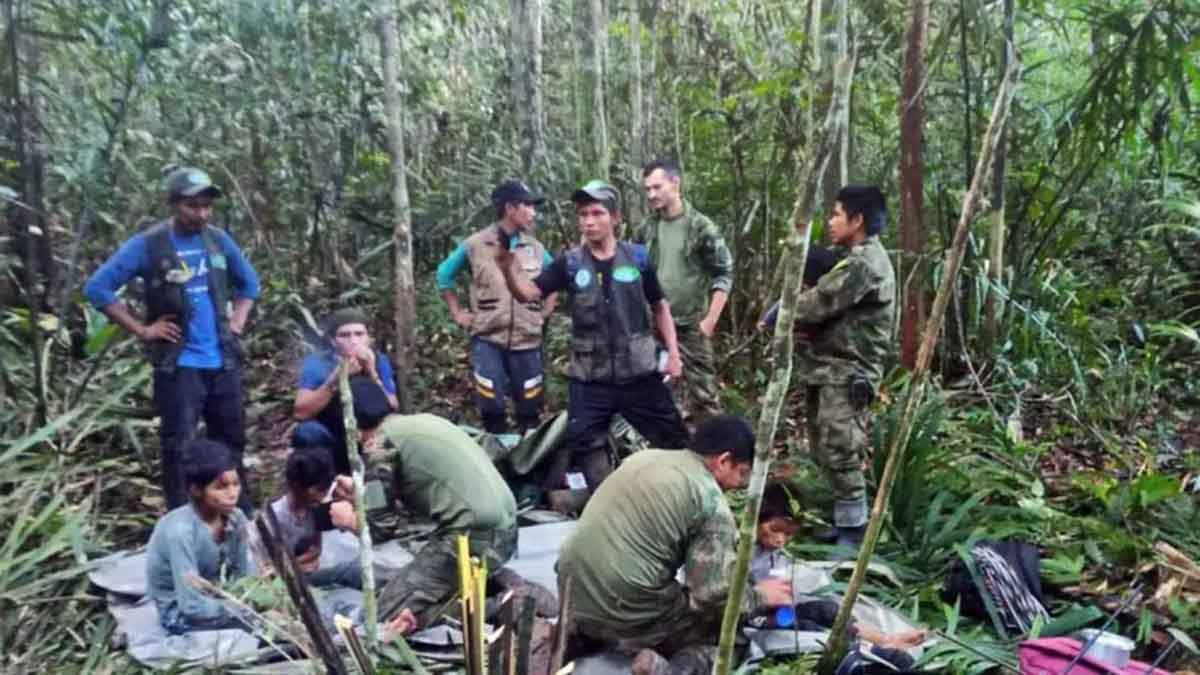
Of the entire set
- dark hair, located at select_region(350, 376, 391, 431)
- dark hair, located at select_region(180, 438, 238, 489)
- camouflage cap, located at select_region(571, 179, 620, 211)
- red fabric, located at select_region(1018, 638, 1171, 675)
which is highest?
camouflage cap, located at select_region(571, 179, 620, 211)

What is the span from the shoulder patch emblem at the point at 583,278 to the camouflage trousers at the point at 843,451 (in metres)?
1.24

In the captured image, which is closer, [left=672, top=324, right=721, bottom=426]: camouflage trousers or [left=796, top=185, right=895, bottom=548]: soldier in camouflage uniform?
[left=796, top=185, right=895, bottom=548]: soldier in camouflage uniform

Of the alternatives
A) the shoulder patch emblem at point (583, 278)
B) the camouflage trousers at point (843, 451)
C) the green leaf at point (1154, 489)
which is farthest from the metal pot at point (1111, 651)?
the shoulder patch emblem at point (583, 278)

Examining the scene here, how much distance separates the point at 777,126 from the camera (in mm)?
7246

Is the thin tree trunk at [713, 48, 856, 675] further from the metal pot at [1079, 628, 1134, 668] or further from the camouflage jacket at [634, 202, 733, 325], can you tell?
the camouflage jacket at [634, 202, 733, 325]

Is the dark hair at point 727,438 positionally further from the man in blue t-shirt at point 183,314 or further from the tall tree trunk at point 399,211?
the tall tree trunk at point 399,211

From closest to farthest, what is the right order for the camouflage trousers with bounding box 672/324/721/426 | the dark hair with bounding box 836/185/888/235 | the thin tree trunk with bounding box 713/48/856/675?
the thin tree trunk with bounding box 713/48/856/675
the dark hair with bounding box 836/185/888/235
the camouflage trousers with bounding box 672/324/721/426

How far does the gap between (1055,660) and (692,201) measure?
516 cm

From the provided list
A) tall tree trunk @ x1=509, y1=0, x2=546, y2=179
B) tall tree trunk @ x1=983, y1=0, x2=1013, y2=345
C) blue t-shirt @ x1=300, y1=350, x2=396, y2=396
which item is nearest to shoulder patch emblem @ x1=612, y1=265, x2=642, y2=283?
blue t-shirt @ x1=300, y1=350, x2=396, y2=396

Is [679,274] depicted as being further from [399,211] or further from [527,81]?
[527,81]

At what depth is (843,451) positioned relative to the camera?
15.8ft

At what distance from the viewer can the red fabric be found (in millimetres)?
3229

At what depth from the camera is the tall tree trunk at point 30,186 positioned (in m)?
4.96

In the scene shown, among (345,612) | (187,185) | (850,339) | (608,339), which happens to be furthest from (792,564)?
(187,185)
